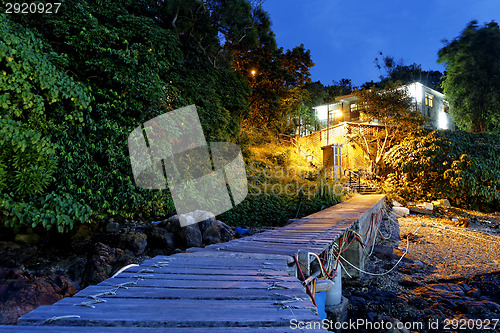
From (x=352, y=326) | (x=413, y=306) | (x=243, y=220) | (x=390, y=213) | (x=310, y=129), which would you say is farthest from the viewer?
(x=310, y=129)

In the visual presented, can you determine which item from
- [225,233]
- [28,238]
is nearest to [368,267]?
[225,233]

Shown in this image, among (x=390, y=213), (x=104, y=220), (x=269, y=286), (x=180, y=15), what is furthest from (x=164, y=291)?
(x=390, y=213)

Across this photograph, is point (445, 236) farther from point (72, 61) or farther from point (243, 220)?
point (72, 61)

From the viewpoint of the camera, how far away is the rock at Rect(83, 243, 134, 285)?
5.48 metres

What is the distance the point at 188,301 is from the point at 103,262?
15.0 feet

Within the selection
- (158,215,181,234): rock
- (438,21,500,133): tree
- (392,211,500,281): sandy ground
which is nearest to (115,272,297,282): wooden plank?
(158,215,181,234): rock

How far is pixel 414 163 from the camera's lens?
570 inches

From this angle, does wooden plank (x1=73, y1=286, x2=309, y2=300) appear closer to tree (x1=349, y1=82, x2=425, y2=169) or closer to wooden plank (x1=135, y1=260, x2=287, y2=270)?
wooden plank (x1=135, y1=260, x2=287, y2=270)

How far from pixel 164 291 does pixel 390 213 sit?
518 inches

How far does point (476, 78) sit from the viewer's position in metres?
17.1

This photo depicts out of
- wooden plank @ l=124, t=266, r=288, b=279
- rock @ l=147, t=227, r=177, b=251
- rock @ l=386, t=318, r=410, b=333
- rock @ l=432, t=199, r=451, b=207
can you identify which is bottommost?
rock @ l=386, t=318, r=410, b=333

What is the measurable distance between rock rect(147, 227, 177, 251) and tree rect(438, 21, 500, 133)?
19.6 metres

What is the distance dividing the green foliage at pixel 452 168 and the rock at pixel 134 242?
14.1 m

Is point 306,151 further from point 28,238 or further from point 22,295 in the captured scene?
point 22,295
